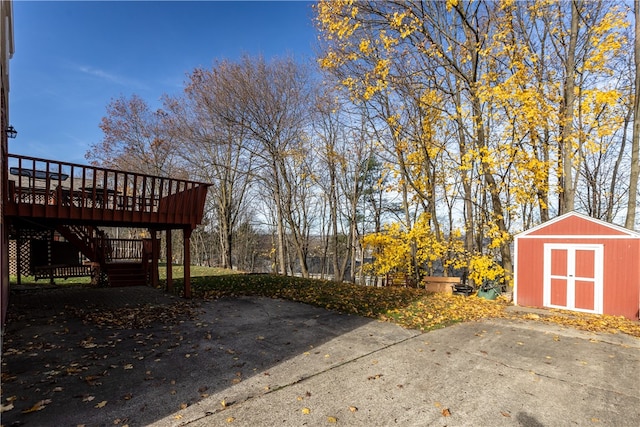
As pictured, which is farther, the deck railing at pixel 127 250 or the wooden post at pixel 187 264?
the deck railing at pixel 127 250

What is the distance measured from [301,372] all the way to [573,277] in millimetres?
7840

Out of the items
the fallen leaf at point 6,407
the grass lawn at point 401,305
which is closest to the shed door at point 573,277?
the grass lawn at point 401,305

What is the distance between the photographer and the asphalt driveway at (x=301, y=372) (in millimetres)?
3045

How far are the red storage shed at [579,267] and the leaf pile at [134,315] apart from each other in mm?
8547

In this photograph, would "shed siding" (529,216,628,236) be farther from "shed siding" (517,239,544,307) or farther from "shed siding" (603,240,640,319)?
"shed siding" (517,239,544,307)

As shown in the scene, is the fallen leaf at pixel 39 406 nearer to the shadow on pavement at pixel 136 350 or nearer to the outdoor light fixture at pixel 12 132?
the shadow on pavement at pixel 136 350

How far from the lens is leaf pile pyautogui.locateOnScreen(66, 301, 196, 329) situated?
19.5 feet

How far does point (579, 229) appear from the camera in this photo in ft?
27.0

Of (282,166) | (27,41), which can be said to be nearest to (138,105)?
(282,166)

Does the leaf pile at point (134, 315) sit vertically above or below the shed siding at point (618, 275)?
below

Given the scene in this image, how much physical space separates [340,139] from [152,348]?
1713cm

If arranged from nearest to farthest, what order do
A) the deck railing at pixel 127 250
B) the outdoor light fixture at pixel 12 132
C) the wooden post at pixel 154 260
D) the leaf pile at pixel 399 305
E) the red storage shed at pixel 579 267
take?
the leaf pile at pixel 399 305 → the red storage shed at pixel 579 267 → the outdoor light fixture at pixel 12 132 → the wooden post at pixel 154 260 → the deck railing at pixel 127 250

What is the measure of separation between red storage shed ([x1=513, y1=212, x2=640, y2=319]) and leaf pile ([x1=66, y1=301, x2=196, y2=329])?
337 inches

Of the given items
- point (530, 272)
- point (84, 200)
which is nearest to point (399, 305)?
point (530, 272)
